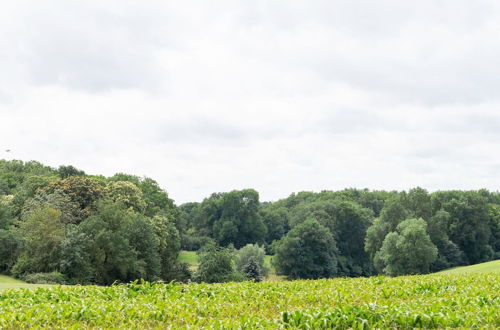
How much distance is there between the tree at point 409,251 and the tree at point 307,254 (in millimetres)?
16513

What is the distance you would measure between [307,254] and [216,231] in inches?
1213

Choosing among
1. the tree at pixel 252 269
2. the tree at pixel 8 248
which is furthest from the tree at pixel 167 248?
the tree at pixel 8 248

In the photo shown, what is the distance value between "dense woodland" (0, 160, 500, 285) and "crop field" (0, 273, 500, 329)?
31.7 metres

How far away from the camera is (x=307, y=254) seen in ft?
265

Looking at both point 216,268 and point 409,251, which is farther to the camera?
point 409,251

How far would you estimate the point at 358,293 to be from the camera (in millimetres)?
11641

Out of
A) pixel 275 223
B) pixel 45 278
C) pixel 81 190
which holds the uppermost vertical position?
pixel 81 190

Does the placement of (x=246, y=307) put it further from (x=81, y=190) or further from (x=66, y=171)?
(x=66, y=171)

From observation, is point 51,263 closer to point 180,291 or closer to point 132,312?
point 180,291

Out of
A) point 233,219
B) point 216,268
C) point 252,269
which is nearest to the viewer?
point 216,268

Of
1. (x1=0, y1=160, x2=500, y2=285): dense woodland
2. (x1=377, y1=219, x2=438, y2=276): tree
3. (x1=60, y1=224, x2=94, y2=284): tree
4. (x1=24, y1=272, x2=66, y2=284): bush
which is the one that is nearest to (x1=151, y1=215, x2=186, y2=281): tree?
(x1=0, y1=160, x2=500, y2=285): dense woodland

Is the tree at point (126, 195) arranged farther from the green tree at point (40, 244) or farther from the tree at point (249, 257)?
the tree at point (249, 257)

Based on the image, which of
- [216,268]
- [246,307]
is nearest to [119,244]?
[216,268]

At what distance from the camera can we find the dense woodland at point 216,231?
43.6 m
